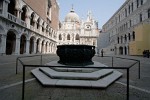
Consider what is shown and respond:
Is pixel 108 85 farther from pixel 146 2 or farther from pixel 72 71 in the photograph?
pixel 146 2

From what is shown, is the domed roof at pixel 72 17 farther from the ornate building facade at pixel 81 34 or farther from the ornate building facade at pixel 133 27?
the ornate building facade at pixel 133 27

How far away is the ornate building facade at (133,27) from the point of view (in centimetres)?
2719

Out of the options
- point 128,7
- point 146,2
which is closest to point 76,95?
point 146,2

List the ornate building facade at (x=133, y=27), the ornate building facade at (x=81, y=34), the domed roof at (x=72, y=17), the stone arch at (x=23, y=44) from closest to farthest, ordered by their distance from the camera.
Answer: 1. the ornate building facade at (x=133, y=27)
2. the stone arch at (x=23, y=44)
3. the ornate building facade at (x=81, y=34)
4. the domed roof at (x=72, y=17)

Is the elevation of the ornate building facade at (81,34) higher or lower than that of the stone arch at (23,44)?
higher

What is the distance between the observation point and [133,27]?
35.1 meters

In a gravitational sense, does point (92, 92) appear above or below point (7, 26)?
below

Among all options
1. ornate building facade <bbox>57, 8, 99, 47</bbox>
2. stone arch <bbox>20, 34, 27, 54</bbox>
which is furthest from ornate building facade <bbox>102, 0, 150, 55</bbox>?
stone arch <bbox>20, 34, 27, 54</bbox>

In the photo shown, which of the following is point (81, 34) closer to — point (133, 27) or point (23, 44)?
point (133, 27)

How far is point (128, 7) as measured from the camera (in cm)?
3888

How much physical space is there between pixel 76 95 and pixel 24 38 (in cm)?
2611

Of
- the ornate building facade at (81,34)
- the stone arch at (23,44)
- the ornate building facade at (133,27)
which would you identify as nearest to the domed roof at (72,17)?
the ornate building facade at (81,34)

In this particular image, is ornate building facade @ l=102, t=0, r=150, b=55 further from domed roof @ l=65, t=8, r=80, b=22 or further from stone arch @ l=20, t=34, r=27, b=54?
domed roof @ l=65, t=8, r=80, b=22

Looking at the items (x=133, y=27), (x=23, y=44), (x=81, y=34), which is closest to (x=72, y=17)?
(x=81, y=34)
